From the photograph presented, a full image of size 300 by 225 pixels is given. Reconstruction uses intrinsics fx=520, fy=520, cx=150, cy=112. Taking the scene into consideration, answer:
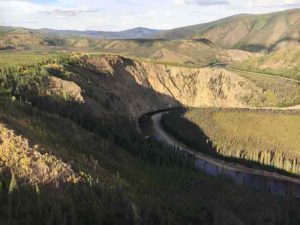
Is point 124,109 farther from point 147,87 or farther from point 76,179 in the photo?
point 76,179

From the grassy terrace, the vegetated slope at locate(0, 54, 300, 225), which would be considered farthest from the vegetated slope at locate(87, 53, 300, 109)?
the vegetated slope at locate(0, 54, 300, 225)

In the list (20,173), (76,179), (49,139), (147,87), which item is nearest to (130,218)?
(76,179)

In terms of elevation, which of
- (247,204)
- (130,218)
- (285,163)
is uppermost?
(130,218)

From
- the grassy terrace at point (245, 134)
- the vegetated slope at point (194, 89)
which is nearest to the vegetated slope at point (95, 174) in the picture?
the grassy terrace at point (245, 134)

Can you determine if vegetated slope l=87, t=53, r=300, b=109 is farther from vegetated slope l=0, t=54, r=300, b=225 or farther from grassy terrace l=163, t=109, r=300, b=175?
vegetated slope l=0, t=54, r=300, b=225

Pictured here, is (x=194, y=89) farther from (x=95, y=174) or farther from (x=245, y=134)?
(x=95, y=174)

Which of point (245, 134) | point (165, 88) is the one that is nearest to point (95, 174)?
point (245, 134)

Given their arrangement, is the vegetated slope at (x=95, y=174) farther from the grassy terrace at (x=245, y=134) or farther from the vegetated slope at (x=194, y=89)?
the vegetated slope at (x=194, y=89)
